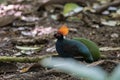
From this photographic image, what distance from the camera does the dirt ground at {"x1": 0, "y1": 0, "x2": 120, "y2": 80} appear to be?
80.0 inches

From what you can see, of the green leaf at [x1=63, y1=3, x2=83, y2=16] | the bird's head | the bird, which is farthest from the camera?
the green leaf at [x1=63, y1=3, x2=83, y2=16]

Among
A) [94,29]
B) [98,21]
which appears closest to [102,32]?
[94,29]

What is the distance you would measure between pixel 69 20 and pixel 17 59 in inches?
74.2

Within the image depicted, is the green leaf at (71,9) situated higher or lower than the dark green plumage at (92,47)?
higher

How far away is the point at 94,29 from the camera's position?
11.9ft

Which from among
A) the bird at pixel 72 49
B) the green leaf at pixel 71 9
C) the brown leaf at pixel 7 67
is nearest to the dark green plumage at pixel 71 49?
the bird at pixel 72 49

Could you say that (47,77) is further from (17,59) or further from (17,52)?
(17,52)

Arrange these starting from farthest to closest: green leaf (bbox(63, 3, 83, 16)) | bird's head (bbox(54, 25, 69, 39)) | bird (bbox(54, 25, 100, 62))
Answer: green leaf (bbox(63, 3, 83, 16)) < bird (bbox(54, 25, 100, 62)) < bird's head (bbox(54, 25, 69, 39))

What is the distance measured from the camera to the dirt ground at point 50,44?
203 centimetres

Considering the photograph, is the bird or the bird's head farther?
the bird

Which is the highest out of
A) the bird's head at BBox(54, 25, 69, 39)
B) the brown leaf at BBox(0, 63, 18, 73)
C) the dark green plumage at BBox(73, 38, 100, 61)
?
the bird's head at BBox(54, 25, 69, 39)

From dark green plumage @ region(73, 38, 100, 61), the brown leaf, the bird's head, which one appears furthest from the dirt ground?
the bird's head

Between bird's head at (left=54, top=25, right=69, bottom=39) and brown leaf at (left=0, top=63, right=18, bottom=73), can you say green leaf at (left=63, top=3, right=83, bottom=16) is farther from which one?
bird's head at (left=54, top=25, right=69, bottom=39)

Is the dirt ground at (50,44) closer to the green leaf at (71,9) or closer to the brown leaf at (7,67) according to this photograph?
the brown leaf at (7,67)
